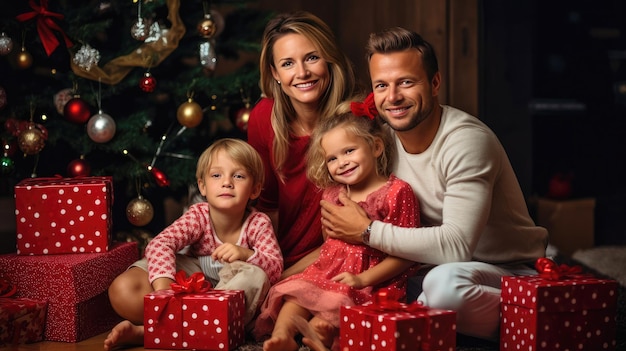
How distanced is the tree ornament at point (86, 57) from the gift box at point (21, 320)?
0.91 metres

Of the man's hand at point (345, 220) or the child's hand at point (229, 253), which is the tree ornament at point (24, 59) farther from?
the man's hand at point (345, 220)

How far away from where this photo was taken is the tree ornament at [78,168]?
3232 millimetres

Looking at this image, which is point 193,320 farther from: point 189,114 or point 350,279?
point 189,114

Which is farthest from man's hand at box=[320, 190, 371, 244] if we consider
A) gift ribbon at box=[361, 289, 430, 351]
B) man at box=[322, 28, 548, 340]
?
gift ribbon at box=[361, 289, 430, 351]

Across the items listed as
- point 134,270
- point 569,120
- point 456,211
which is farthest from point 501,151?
point 569,120

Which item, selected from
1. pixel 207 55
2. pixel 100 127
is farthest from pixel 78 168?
pixel 207 55

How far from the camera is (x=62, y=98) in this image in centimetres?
328

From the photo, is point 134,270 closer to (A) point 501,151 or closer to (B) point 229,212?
(B) point 229,212

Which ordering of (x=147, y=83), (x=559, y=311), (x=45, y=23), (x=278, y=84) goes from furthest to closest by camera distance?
(x=147, y=83), (x=45, y=23), (x=278, y=84), (x=559, y=311)

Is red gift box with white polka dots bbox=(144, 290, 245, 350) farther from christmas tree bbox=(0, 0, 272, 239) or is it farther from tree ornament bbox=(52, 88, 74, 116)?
tree ornament bbox=(52, 88, 74, 116)

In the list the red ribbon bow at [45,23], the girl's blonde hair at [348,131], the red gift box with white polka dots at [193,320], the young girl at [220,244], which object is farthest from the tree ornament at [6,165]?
the girl's blonde hair at [348,131]

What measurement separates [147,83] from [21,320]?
40.1 inches

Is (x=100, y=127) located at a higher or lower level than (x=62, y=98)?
lower

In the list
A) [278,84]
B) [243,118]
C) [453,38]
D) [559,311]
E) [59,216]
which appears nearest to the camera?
[559,311]
